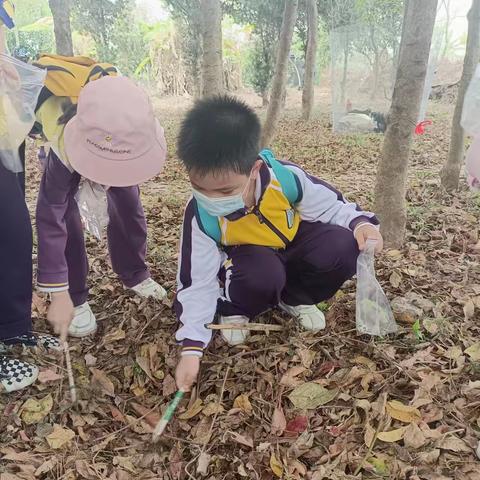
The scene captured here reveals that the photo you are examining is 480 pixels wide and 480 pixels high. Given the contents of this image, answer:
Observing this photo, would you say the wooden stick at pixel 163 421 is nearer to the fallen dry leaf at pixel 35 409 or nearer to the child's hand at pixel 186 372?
the child's hand at pixel 186 372

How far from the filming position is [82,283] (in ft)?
7.10

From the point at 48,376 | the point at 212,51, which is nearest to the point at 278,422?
the point at 48,376

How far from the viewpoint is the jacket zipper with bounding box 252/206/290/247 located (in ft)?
5.95

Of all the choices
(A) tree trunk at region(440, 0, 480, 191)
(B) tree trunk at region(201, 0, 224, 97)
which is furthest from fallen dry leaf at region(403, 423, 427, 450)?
(B) tree trunk at region(201, 0, 224, 97)

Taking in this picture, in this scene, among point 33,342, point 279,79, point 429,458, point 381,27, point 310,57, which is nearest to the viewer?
point 429,458

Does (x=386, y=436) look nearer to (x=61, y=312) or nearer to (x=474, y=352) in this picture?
(x=474, y=352)

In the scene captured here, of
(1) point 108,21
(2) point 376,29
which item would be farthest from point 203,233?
(1) point 108,21

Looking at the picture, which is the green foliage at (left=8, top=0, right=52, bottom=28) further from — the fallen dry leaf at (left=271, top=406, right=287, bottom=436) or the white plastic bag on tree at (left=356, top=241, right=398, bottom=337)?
the fallen dry leaf at (left=271, top=406, right=287, bottom=436)

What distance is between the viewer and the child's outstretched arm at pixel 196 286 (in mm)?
1650

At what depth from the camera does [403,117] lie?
2.53 metres

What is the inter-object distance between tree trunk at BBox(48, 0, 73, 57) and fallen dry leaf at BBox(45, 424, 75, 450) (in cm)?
561

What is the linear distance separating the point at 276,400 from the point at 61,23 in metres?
5.92

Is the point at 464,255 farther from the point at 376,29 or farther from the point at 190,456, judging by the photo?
the point at 376,29

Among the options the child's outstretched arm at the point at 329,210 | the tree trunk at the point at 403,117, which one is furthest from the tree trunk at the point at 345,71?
the child's outstretched arm at the point at 329,210
